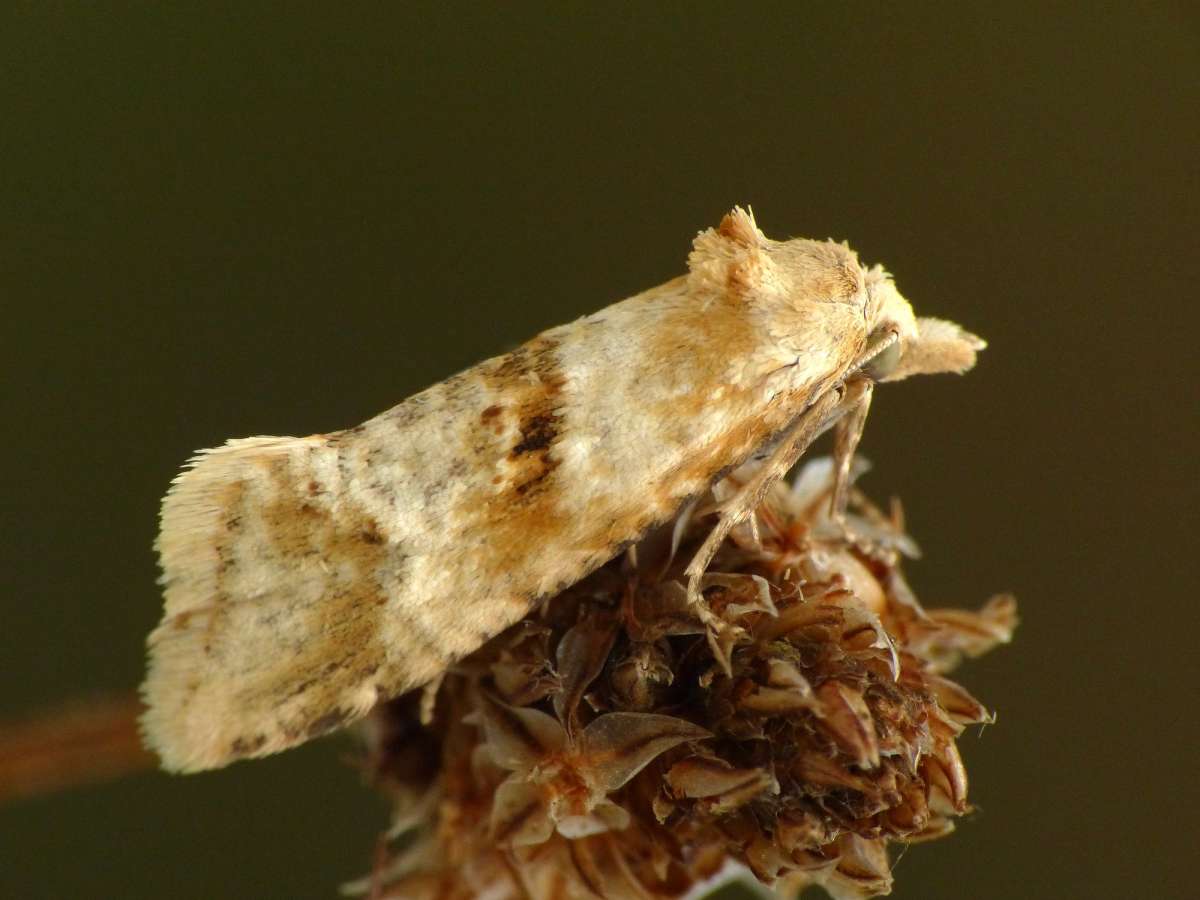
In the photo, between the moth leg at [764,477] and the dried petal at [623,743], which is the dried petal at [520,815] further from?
the moth leg at [764,477]

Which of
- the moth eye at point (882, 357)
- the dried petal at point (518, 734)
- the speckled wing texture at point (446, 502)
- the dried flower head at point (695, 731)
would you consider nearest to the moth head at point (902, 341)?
the moth eye at point (882, 357)

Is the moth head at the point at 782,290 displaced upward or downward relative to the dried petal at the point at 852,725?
upward

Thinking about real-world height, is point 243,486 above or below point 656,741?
above

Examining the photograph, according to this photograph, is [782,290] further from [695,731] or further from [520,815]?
[520,815]

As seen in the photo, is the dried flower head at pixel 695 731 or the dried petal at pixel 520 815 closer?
the dried flower head at pixel 695 731

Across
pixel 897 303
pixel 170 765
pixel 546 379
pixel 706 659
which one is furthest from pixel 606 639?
pixel 897 303

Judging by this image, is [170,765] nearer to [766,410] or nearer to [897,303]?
[766,410]

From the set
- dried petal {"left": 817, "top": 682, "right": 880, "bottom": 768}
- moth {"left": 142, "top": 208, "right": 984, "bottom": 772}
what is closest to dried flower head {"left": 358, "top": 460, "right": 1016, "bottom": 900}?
dried petal {"left": 817, "top": 682, "right": 880, "bottom": 768}
